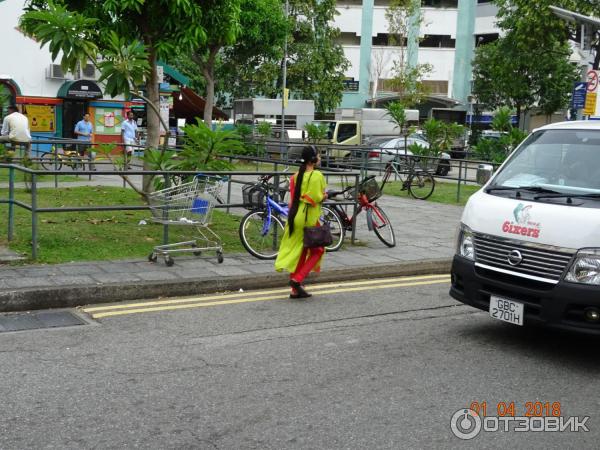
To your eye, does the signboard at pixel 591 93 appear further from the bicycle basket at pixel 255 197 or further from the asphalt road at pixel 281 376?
the asphalt road at pixel 281 376

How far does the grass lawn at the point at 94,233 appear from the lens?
9.29 m

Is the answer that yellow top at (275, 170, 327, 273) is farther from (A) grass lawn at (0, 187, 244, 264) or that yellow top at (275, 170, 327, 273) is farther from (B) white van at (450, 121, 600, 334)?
(A) grass lawn at (0, 187, 244, 264)

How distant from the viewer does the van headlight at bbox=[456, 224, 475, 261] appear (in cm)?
659

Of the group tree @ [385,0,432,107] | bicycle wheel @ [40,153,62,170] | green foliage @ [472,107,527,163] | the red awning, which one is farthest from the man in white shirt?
tree @ [385,0,432,107]

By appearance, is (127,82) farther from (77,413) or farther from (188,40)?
(77,413)

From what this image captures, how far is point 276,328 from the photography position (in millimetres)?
7016

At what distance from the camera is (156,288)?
8102 mm

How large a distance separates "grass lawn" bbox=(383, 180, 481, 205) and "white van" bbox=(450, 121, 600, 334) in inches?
426

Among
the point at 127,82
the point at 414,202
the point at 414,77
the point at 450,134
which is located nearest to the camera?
the point at 127,82

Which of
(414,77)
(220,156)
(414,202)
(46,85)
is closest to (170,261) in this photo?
(220,156)

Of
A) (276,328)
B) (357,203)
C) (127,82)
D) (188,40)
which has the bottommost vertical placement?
(276,328)

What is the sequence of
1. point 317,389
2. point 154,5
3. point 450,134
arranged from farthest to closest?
point 450,134 < point 154,5 < point 317,389

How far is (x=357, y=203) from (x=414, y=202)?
6703 mm
